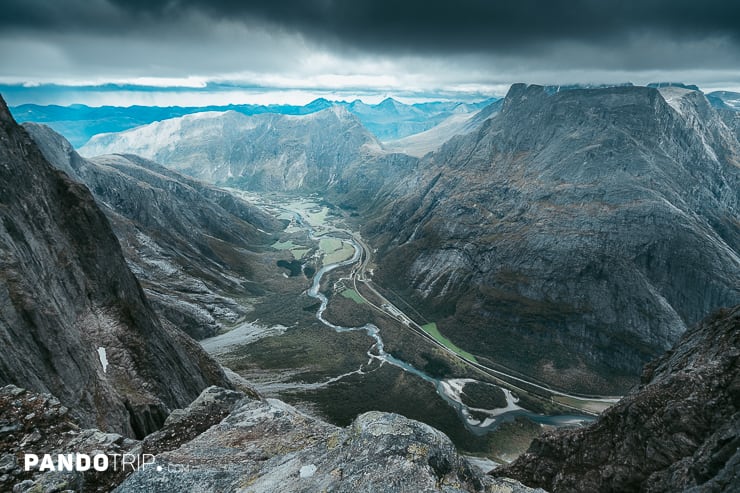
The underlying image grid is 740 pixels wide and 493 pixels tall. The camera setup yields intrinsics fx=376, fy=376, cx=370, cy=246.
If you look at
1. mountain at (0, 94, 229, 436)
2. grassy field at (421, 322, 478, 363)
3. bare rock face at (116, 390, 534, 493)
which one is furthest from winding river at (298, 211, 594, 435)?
bare rock face at (116, 390, 534, 493)

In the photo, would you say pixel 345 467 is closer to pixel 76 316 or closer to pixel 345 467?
pixel 345 467

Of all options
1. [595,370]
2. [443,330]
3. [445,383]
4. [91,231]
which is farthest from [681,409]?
[443,330]

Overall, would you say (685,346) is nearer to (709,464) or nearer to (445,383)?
(709,464)

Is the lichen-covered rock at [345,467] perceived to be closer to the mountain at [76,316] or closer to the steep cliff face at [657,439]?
the mountain at [76,316]

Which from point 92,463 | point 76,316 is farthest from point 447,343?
point 92,463

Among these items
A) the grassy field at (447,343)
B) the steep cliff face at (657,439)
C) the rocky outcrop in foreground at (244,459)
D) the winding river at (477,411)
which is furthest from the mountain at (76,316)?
the grassy field at (447,343)

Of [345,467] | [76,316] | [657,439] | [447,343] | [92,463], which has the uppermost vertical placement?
[345,467]
